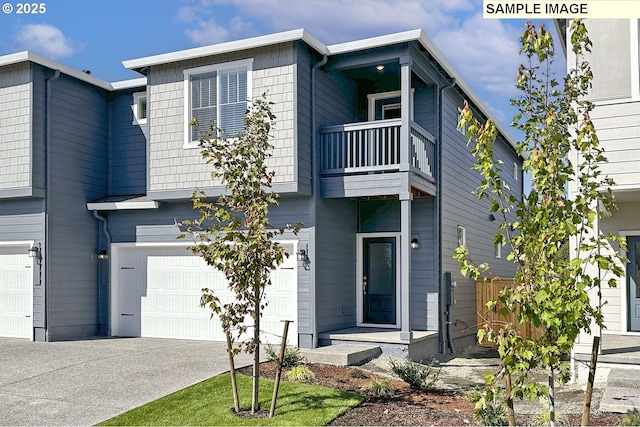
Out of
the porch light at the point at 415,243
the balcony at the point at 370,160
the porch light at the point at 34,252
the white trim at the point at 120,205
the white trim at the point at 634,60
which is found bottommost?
the porch light at the point at 34,252

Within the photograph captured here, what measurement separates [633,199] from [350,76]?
604 cm

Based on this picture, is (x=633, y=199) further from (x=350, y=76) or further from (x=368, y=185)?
(x=350, y=76)

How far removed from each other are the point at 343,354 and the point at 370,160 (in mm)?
3637

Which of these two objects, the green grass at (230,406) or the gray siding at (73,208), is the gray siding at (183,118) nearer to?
the gray siding at (73,208)

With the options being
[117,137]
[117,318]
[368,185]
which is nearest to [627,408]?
[368,185]

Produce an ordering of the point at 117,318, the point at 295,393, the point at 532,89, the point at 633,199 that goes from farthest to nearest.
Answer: the point at 117,318
the point at 633,199
the point at 295,393
the point at 532,89

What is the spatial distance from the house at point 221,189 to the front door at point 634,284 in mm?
3405

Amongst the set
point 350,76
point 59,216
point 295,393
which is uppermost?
point 350,76

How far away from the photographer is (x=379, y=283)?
43.7 feet

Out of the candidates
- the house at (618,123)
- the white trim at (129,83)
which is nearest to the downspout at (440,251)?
the house at (618,123)

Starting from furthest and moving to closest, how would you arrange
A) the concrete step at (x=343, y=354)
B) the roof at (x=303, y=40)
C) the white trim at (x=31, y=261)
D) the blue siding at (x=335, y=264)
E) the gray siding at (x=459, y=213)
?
the gray siding at (x=459, y=213) → the white trim at (x=31, y=261) → the blue siding at (x=335, y=264) → the roof at (x=303, y=40) → the concrete step at (x=343, y=354)

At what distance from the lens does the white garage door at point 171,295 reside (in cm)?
1210

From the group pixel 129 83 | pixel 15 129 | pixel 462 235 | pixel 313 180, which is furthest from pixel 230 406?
pixel 129 83

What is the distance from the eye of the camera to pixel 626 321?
1134cm
